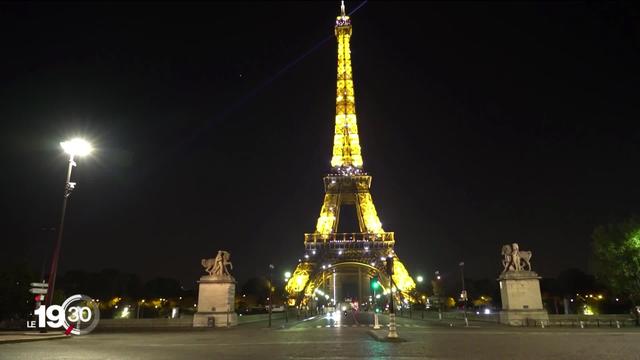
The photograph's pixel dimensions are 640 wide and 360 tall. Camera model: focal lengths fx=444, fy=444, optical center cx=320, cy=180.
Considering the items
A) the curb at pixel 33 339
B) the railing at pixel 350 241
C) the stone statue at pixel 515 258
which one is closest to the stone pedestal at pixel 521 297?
the stone statue at pixel 515 258

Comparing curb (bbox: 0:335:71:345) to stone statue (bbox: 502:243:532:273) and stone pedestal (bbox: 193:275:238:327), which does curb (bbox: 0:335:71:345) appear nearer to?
stone pedestal (bbox: 193:275:238:327)

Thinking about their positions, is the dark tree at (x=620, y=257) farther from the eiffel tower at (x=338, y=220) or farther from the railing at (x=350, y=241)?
the railing at (x=350, y=241)

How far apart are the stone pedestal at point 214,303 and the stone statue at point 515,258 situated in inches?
728

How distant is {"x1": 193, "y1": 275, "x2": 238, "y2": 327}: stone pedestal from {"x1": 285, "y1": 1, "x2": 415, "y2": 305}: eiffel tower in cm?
3057

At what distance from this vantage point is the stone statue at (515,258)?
→ 29.0 meters

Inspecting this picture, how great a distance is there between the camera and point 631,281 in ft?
101

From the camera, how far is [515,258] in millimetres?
29141

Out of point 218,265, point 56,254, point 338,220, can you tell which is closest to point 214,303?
point 218,265

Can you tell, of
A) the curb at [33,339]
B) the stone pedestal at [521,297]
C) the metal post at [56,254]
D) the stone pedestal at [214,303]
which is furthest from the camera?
the stone pedestal at [214,303]

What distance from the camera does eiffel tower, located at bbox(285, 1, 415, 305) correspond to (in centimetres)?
6366

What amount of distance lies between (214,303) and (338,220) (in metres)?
44.9

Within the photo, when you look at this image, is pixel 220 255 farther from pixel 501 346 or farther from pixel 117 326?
pixel 501 346

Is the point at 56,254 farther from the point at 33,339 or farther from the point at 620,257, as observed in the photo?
the point at 620,257

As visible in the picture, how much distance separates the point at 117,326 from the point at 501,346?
2501 cm
